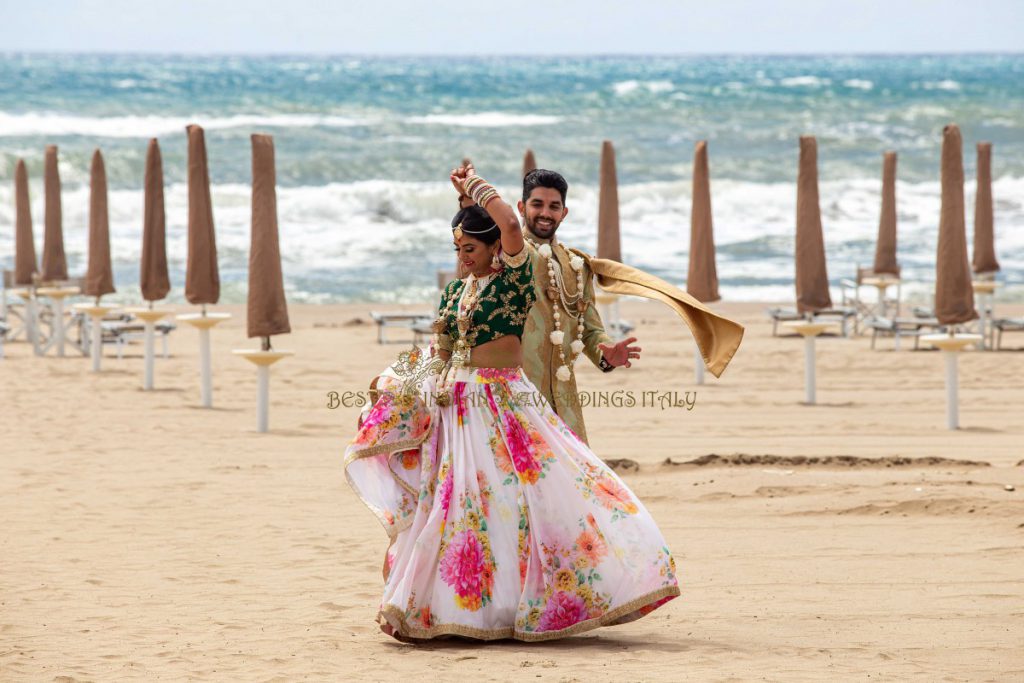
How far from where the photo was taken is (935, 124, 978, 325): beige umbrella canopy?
34.3 feet

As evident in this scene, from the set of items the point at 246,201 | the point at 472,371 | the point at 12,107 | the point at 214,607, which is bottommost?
the point at 214,607

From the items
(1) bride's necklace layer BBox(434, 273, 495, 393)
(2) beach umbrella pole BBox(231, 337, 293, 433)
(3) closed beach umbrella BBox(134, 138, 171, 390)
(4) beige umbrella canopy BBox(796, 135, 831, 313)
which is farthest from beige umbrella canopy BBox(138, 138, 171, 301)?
(1) bride's necklace layer BBox(434, 273, 495, 393)

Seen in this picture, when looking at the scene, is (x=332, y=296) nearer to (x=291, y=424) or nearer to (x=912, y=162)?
(x=291, y=424)

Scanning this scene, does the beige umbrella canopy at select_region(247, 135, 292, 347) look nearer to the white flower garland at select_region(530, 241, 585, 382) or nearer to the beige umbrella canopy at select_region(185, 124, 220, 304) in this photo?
the beige umbrella canopy at select_region(185, 124, 220, 304)

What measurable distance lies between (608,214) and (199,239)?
4.19m

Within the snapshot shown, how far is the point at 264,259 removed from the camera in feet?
33.8

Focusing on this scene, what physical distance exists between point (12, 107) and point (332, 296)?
35282 millimetres

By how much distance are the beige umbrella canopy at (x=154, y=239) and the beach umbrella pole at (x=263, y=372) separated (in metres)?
2.17

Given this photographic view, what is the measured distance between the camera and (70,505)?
8.05m

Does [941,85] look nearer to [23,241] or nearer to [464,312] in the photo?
[23,241]

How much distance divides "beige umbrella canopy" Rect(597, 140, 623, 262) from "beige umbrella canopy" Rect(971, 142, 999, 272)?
4033 mm

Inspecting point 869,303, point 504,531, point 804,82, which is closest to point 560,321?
point 504,531

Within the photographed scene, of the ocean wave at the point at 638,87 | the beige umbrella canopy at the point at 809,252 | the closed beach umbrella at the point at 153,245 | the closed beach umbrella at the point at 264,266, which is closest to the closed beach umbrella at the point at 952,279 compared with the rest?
the beige umbrella canopy at the point at 809,252

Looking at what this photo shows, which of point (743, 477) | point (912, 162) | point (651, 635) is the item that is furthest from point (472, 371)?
point (912, 162)
